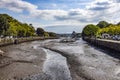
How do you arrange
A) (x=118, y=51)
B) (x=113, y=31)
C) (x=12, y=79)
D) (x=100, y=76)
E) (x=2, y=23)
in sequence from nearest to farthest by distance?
(x=12, y=79), (x=100, y=76), (x=118, y=51), (x=2, y=23), (x=113, y=31)

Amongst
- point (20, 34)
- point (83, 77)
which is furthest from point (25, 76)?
point (20, 34)

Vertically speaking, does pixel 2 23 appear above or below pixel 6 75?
above

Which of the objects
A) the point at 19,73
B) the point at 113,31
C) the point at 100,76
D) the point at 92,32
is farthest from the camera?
the point at 92,32

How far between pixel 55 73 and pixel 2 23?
67642mm

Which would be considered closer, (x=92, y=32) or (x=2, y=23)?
(x=2, y=23)

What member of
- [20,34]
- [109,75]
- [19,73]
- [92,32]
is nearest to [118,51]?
[109,75]

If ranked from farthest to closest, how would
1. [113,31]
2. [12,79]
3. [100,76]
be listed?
[113,31] < [100,76] < [12,79]

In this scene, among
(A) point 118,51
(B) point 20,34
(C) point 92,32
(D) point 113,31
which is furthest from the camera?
(C) point 92,32

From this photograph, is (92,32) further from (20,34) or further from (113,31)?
(20,34)

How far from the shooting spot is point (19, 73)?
24922 millimetres

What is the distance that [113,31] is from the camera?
11800 centimetres

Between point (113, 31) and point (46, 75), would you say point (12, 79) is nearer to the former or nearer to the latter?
point (46, 75)

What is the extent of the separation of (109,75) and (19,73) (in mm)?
9546

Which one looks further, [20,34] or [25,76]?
[20,34]
